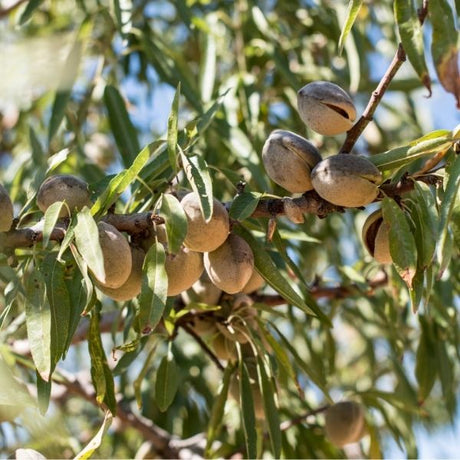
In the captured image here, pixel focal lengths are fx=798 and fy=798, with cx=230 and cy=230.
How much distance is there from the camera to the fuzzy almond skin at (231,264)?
108 cm

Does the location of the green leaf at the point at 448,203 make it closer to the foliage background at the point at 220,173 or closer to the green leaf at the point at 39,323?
the foliage background at the point at 220,173

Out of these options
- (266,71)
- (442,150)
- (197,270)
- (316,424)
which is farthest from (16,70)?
(442,150)

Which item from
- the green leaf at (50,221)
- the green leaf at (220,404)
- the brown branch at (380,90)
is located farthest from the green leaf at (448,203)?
the green leaf at (220,404)

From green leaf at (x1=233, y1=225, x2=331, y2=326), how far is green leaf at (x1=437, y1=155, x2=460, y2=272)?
0.23m

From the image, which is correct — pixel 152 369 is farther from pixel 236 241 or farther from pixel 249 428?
pixel 236 241

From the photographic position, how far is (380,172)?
1.05 m

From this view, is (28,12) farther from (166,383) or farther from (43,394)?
(43,394)

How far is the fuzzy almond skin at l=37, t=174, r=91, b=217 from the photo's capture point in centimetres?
114

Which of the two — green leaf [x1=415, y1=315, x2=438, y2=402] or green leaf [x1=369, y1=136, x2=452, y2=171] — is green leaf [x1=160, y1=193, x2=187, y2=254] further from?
green leaf [x1=415, y1=315, x2=438, y2=402]

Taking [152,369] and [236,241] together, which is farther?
[152,369]

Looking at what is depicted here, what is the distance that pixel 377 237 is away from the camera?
3.62ft

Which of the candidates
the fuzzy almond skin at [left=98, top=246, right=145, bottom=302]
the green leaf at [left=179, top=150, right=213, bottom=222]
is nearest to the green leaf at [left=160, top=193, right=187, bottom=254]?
the green leaf at [left=179, top=150, right=213, bottom=222]

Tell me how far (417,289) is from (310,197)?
189 mm

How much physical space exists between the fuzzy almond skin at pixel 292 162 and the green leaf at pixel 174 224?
0.17 m
